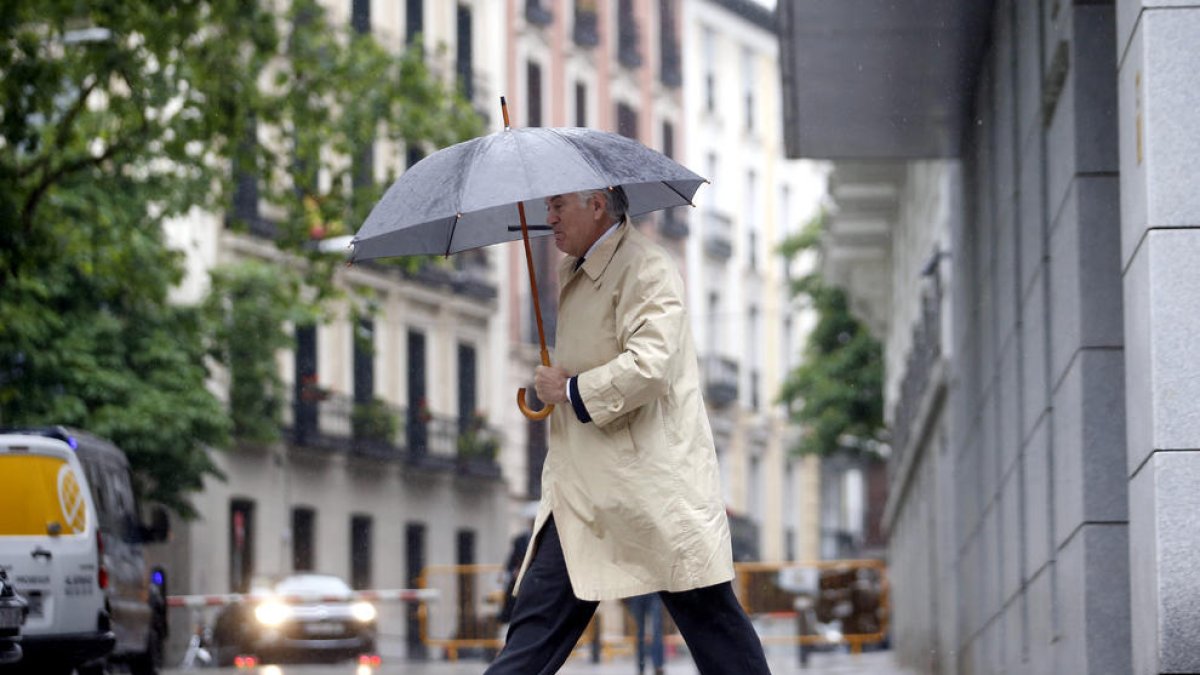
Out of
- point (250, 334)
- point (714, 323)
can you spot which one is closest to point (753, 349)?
point (714, 323)

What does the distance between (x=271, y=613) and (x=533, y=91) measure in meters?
30.1

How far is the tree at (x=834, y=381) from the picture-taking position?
2197 inches

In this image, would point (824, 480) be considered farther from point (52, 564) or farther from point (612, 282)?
point (612, 282)

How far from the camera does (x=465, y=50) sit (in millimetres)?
56875

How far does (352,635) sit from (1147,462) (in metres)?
24.7

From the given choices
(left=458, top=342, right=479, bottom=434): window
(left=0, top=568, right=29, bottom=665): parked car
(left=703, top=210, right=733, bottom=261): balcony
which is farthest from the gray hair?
(left=703, top=210, right=733, bottom=261): balcony

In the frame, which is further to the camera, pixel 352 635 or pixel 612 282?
pixel 352 635

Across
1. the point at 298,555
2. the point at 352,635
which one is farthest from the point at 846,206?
the point at 298,555

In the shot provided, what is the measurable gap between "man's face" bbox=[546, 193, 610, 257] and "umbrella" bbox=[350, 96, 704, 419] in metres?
0.11

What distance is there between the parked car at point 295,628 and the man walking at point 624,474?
79.3 feet

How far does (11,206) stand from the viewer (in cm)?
2138

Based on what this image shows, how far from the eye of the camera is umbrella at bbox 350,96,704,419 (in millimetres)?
7188

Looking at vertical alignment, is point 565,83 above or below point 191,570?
above

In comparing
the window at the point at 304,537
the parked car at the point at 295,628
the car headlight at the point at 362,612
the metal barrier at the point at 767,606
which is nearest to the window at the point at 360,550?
the window at the point at 304,537
